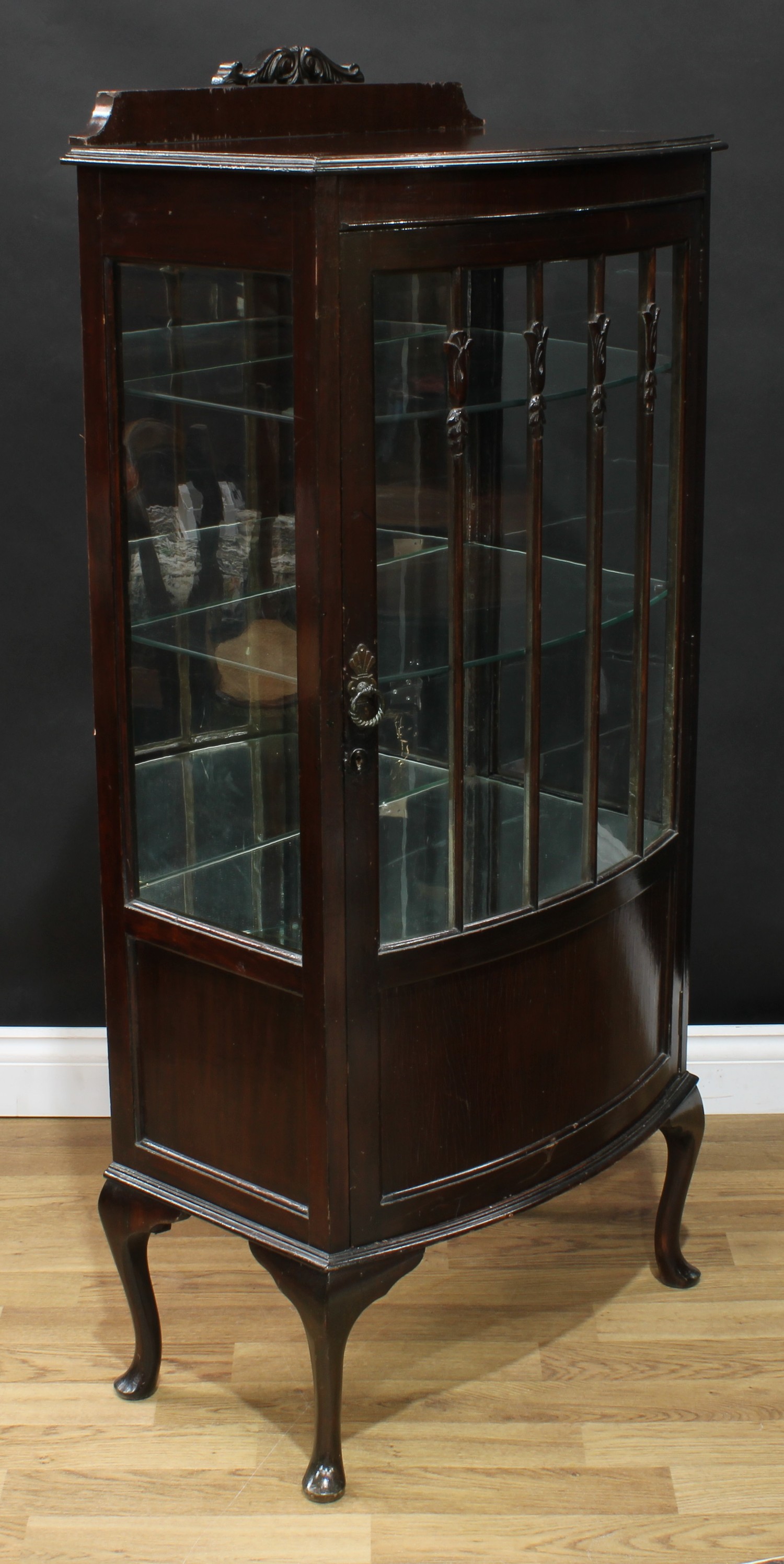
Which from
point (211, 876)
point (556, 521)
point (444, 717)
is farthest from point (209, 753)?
point (556, 521)

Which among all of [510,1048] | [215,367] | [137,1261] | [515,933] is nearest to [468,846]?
[515,933]

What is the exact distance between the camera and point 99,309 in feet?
5.70

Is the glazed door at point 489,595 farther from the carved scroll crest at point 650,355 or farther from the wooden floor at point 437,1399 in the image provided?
the wooden floor at point 437,1399

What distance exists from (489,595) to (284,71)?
0.71 m

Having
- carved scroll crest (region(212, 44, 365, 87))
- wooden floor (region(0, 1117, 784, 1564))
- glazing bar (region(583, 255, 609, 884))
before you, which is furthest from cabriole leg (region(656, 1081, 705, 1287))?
carved scroll crest (region(212, 44, 365, 87))

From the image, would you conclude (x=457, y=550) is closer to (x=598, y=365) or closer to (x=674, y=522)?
(x=598, y=365)

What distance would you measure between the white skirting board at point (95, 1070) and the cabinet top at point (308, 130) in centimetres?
150

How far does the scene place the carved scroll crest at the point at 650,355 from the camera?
1843 mm

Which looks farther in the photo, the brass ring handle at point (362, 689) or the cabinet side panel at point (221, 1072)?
the cabinet side panel at point (221, 1072)

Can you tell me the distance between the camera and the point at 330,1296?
1.87 metres

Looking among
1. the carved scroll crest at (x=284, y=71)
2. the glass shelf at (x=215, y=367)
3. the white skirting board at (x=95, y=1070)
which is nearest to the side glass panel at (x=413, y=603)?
the glass shelf at (x=215, y=367)

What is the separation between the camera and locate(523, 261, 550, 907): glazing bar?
66.8 inches

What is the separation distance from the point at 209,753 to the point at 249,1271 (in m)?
0.95

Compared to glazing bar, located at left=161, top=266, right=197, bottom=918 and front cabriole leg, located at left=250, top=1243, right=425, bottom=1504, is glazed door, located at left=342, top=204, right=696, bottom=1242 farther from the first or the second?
glazing bar, located at left=161, top=266, right=197, bottom=918
